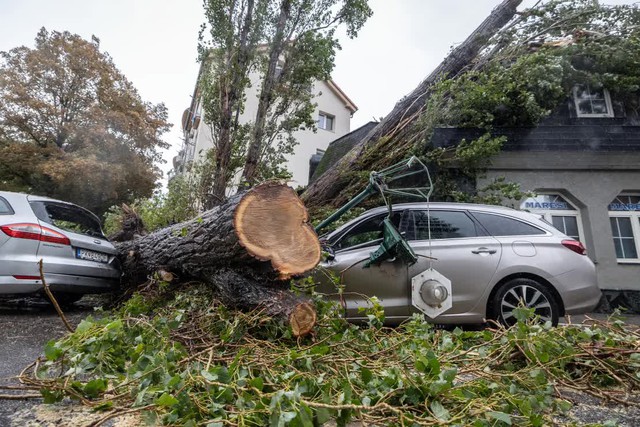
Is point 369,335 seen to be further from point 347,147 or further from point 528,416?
point 347,147

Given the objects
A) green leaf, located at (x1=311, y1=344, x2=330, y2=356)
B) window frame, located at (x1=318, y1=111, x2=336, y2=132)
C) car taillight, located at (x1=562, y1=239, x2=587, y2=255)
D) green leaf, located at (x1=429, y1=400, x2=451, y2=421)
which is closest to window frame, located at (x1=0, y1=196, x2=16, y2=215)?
green leaf, located at (x1=311, y1=344, x2=330, y2=356)

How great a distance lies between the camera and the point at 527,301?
3.67 meters

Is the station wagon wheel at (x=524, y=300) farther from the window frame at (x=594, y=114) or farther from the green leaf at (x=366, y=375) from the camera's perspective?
the window frame at (x=594, y=114)

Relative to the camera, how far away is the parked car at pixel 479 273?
3.65 metres

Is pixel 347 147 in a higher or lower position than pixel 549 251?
higher

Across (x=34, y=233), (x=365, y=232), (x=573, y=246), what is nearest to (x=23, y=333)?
(x=34, y=233)

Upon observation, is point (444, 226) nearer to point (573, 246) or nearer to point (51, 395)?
Result: point (573, 246)

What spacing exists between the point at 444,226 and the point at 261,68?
5461 mm

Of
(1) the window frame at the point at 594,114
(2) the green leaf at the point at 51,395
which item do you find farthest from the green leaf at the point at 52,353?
(1) the window frame at the point at 594,114

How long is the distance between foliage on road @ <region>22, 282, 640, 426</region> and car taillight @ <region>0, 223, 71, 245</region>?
2369mm

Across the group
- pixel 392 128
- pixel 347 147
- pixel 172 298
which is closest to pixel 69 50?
pixel 347 147

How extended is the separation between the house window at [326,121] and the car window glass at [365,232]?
784 inches

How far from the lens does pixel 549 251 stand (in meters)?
3.81

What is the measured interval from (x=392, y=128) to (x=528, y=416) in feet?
19.9
